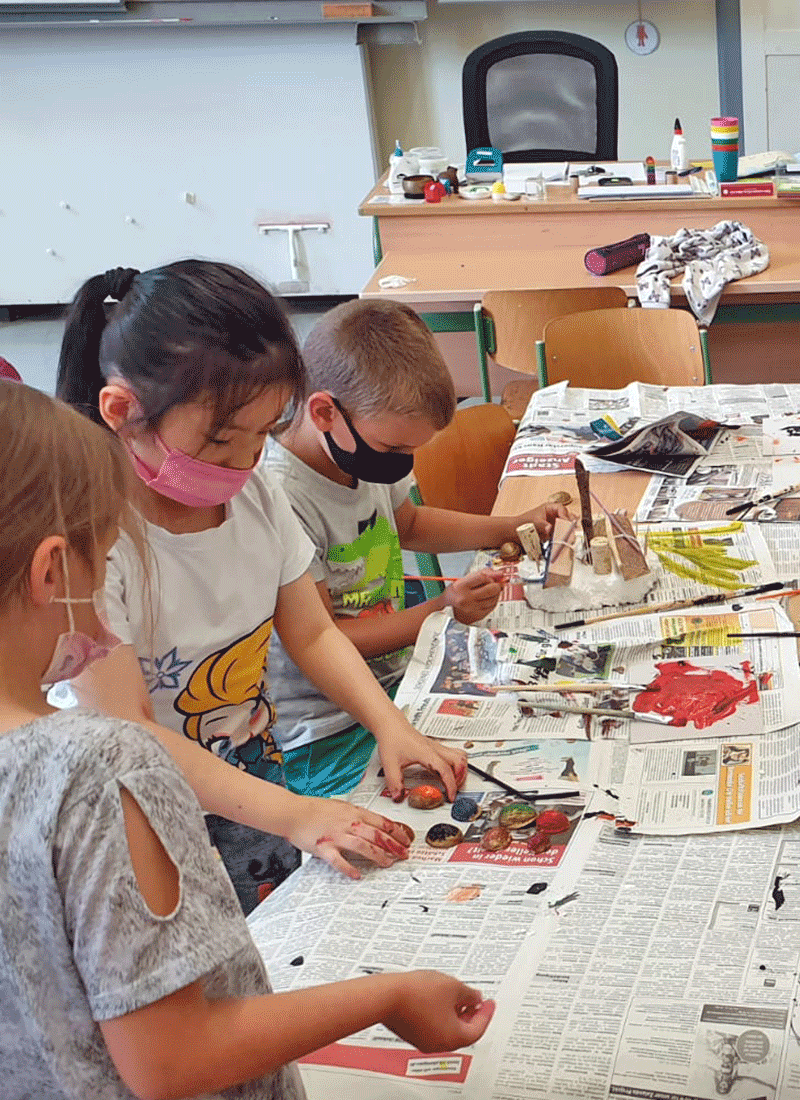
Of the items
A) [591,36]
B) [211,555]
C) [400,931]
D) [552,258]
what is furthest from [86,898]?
[591,36]

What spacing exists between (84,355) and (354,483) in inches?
21.8

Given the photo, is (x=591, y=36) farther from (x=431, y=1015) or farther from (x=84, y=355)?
(x=431, y=1015)

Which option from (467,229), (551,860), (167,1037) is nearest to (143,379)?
(551,860)

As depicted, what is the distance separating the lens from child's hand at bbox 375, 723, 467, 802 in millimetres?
1298

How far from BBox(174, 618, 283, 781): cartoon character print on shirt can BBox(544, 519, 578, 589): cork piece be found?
0.43 m

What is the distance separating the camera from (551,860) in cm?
116

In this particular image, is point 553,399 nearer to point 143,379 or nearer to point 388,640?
point 388,640

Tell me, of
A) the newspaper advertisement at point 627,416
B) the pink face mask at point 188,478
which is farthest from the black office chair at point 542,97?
the pink face mask at point 188,478

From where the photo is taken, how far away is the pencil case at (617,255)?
3.40 metres

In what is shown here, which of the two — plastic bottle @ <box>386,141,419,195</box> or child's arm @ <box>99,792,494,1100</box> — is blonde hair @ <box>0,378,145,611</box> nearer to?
child's arm @ <box>99,792,494,1100</box>

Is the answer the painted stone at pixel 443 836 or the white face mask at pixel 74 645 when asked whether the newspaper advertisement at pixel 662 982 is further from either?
the white face mask at pixel 74 645

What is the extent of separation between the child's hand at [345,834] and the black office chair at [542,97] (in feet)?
12.9

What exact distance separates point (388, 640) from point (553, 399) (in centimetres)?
86

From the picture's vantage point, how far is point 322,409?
66.2 inches
